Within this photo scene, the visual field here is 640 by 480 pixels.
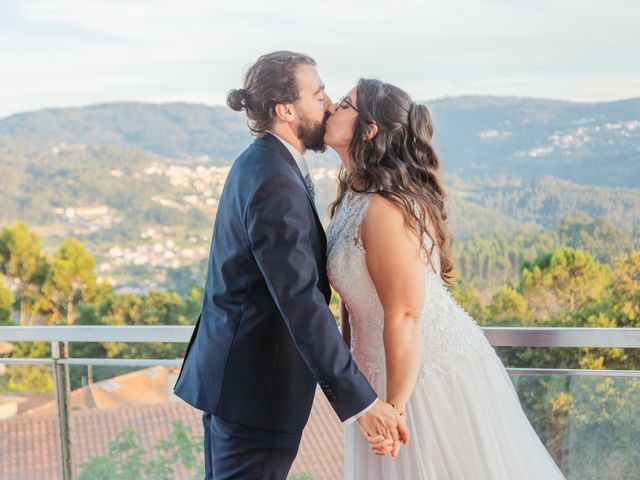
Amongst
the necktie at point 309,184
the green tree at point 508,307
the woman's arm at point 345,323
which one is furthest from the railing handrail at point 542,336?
the green tree at point 508,307

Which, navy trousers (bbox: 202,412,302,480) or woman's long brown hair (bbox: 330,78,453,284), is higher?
woman's long brown hair (bbox: 330,78,453,284)

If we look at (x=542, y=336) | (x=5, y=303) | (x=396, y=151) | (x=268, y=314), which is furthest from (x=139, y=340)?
(x=5, y=303)

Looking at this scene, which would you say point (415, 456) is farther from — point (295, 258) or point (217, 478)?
point (295, 258)

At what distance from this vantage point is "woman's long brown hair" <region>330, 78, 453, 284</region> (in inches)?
78.0

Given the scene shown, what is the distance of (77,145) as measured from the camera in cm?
1666

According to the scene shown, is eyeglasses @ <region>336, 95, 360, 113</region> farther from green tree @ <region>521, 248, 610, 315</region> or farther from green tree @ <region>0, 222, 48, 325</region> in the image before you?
green tree @ <region>0, 222, 48, 325</region>

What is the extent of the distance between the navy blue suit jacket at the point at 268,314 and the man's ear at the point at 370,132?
23 cm

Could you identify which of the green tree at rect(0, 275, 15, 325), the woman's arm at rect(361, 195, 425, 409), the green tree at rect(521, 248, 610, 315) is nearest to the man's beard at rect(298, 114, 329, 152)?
the woman's arm at rect(361, 195, 425, 409)

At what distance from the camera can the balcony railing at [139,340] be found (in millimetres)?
2357

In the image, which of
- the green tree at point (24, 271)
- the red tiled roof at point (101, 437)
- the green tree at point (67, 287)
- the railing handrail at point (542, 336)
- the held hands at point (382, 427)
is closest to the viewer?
the held hands at point (382, 427)

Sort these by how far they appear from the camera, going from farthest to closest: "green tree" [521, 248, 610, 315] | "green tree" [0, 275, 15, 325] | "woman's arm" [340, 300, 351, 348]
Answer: "green tree" [0, 275, 15, 325] → "green tree" [521, 248, 610, 315] → "woman's arm" [340, 300, 351, 348]

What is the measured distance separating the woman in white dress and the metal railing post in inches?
49.3

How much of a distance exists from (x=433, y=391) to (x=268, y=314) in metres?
0.49

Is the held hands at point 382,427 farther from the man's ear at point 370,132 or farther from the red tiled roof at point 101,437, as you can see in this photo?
the red tiled roof at point 101,437
